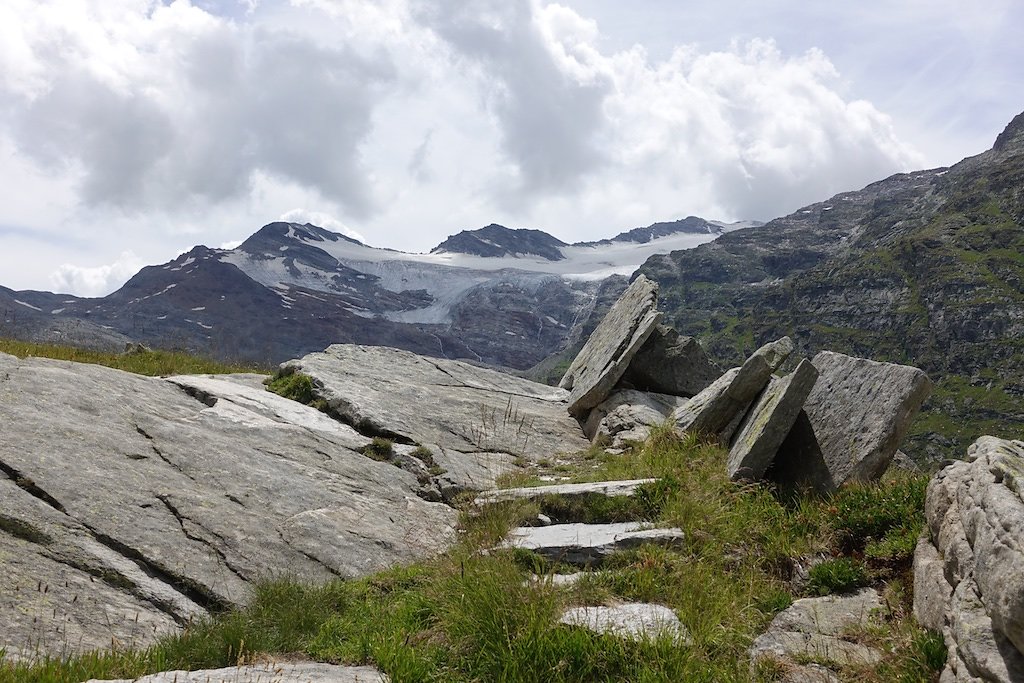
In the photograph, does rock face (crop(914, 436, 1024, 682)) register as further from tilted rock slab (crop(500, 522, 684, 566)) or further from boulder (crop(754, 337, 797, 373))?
boulder (crop(754, 337, 797, 373))

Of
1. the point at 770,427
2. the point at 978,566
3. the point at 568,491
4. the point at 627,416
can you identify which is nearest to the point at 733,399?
the point at 770,427

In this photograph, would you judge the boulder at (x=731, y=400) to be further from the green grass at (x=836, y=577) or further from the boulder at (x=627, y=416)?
the green grass at (x=836, y=577)

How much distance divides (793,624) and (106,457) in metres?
9.89

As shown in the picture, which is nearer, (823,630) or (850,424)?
(823,630)

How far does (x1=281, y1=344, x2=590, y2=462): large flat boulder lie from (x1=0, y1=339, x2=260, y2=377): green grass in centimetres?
309

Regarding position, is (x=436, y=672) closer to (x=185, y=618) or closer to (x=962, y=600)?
(x=185, y=618)

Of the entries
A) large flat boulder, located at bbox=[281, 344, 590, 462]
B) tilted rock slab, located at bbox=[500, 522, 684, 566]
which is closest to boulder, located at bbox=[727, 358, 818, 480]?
tilted rock slab, located at bbox=[500, 522, 684, 566]

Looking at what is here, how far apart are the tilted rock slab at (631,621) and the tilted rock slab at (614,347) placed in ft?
41.8

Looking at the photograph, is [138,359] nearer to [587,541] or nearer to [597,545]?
[587,541]

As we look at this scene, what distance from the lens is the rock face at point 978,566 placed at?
5.36m

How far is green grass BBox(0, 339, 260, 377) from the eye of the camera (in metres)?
17.0

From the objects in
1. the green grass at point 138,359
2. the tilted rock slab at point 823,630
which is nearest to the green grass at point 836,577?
the tilted rock slab at point 823,630

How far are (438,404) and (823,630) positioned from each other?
Result: 1287cm

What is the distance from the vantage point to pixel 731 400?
1471cm
